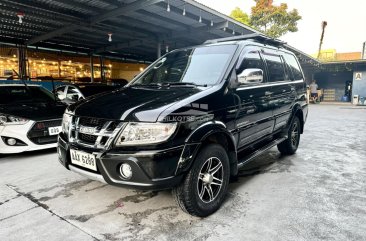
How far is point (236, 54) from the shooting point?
9.87 feet

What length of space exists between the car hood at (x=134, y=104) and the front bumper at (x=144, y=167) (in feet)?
0.96

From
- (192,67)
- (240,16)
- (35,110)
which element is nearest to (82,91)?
(35,110)

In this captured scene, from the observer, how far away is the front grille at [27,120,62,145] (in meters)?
4.48

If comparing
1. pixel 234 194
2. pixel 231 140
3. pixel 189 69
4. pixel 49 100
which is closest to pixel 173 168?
pixel 231 140

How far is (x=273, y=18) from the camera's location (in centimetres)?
3114

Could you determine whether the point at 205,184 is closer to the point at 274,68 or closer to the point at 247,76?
the point at 247,76

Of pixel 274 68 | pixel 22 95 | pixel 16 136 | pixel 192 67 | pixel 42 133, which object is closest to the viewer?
pixel 192 67

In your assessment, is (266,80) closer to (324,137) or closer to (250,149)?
(250,149)

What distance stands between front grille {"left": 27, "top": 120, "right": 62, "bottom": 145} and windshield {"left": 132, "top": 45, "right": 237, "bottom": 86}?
6.93ft

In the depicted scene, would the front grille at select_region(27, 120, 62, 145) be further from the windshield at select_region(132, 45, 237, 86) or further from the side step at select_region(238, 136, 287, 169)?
the side step at select_region(238, 136, 287, 169)

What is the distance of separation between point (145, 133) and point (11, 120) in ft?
11.4

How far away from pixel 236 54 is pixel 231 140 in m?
1.01

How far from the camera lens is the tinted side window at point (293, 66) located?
178 inches

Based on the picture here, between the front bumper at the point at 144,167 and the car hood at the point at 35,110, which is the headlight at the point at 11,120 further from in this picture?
the front bumper at the point at 144,167
